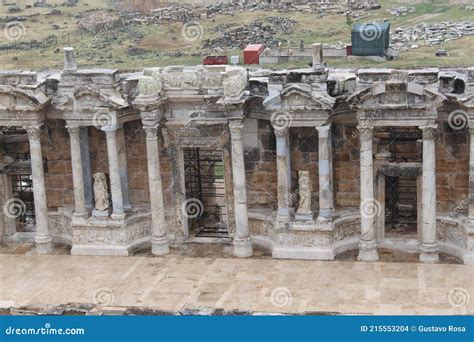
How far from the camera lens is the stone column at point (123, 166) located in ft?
85.5

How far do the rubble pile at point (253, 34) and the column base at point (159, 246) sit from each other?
122 feet

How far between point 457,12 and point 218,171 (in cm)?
3684

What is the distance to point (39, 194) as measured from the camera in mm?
26016

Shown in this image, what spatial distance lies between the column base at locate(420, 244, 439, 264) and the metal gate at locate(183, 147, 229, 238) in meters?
6.04

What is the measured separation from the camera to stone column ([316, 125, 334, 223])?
79.0ft

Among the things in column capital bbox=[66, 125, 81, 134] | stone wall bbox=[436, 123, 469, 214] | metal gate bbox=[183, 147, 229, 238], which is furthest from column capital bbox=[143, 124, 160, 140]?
stone wall bbox=[436, 123, 469, 214]

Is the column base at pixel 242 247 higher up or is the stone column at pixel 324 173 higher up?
the stone column at pixel 324 173

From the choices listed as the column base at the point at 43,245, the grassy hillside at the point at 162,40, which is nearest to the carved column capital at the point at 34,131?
the column base at the point at 43,245

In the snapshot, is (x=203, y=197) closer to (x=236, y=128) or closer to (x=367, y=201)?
(x=236, y=128)

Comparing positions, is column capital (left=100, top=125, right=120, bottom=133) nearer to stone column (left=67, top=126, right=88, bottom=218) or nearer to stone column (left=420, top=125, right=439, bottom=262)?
stone column (left=67, top=126, right=88, bottom=218)

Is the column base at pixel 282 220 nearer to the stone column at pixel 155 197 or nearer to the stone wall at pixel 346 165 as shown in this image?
the stone wall at pixel 346 165

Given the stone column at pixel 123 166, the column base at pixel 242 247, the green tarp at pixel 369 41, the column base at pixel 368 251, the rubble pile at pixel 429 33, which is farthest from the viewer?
the rubble pile at pixel 429 33

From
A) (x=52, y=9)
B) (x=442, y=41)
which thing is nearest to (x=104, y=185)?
(x=442, y=41)

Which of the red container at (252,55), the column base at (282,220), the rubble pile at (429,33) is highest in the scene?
the rubble pile at (429,33)
